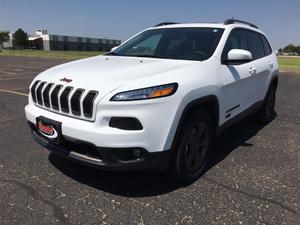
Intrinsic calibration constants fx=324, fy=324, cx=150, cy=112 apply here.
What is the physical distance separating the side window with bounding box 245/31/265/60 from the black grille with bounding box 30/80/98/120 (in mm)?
3133

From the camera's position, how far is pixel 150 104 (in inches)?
114

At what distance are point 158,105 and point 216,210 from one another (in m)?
1.14

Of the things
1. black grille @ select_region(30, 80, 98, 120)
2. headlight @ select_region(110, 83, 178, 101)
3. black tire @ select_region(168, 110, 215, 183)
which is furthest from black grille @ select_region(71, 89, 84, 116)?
black tire @ select_region(168, 110, 215, 183)

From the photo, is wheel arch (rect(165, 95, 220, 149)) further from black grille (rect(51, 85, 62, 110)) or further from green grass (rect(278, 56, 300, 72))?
green grass (rect(278, 56, 300, 72))

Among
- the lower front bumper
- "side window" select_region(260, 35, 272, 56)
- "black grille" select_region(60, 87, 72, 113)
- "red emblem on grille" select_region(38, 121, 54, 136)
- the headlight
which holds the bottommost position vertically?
the lower front bumper

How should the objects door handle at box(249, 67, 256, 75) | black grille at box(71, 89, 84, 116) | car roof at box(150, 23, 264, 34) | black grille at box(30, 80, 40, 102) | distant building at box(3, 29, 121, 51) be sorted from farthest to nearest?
1. distant building at box(3, 29, 121, 51)
2. door handle at box(249, 67, 256, 75)
3. car roof at box(150, 23, 264, 34)
4. black grille at box(30, 80, 40, 102)
5. black grille at box(71, 89, 84, 116)

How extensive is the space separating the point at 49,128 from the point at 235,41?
9.15ft

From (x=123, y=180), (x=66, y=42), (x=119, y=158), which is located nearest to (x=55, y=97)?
(x=119, y=158)

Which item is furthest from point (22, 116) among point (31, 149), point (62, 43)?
point (62, 43)

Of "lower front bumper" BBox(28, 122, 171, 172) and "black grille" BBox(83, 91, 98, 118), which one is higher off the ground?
"black grille" BBox(83, 91, 98, 118)

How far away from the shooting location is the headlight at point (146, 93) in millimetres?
2887

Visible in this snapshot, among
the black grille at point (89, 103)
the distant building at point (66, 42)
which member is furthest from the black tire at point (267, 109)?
the distant building at point (66, 42)

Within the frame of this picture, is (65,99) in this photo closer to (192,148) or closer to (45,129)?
(45,129)

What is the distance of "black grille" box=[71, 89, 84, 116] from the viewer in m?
3.04
